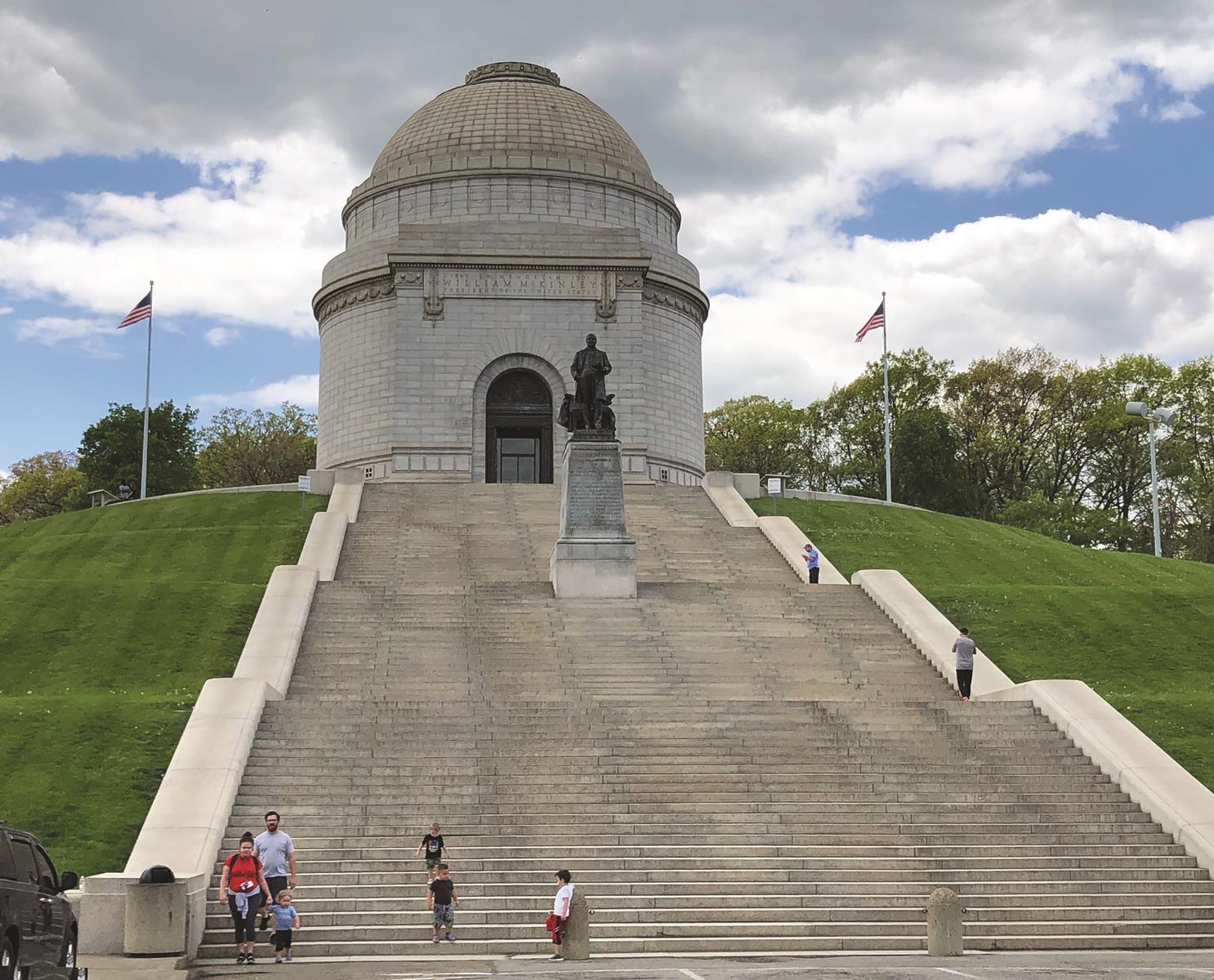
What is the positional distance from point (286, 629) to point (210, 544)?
13.1 m

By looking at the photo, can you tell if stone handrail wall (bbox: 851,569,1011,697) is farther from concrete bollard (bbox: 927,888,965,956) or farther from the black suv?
the black suv

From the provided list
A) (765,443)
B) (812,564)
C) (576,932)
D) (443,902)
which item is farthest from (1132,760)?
(765,443)

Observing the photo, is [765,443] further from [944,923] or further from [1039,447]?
[944,923]

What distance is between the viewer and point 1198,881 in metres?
17.7

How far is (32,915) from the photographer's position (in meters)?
11.5

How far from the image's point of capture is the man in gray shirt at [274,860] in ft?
49.3

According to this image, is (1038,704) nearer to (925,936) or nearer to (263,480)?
(925,936)

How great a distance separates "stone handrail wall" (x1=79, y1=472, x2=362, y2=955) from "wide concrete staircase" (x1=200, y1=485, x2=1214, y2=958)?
15.8 inches

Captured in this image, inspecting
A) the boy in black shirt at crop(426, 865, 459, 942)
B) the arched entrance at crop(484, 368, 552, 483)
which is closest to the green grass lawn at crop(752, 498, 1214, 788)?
Result: the arched entrance at crop(484, 368, 552, 483)

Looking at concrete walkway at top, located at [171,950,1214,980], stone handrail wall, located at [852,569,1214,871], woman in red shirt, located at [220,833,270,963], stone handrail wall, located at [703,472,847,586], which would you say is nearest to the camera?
concrete walkway at top, located at [171,950,1214,980]

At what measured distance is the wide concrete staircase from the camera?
1642cm

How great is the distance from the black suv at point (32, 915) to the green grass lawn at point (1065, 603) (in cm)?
1596

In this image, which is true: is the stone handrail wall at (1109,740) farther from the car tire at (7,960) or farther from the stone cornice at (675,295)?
the stone cornice at (675,295)

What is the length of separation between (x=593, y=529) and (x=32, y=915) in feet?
63.4
